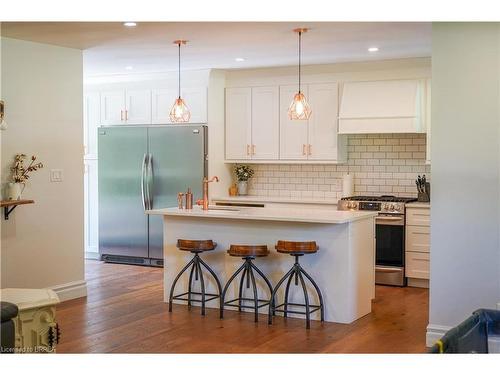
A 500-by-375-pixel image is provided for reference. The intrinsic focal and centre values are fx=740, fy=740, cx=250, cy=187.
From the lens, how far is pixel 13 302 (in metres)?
3.68

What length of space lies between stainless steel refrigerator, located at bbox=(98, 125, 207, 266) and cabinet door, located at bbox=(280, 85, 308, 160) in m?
0.90

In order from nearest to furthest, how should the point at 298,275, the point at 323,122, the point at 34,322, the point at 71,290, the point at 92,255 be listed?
1. the point at 34,322
2. the point at 298,275
3. the point at 71,290
4. the point at 323,122
5. the point at 92,255

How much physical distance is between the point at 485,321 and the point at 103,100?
22.2 feet

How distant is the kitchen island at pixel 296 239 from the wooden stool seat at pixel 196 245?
0.76ft

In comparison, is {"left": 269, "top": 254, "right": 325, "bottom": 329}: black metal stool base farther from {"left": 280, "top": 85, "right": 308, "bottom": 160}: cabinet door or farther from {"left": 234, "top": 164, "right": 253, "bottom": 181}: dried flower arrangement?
{"left": 234, "top": 164, "right": 253, "bottom": 181}: dried flower arrangement

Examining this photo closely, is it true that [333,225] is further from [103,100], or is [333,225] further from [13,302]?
[103,100]

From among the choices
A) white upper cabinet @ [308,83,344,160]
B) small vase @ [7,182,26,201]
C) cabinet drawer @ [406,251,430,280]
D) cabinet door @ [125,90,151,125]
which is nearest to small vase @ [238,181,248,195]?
white upper cabinet @ [308,83,344,160]

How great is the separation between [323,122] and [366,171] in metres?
0.75

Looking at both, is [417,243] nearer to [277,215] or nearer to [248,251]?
[277,215]

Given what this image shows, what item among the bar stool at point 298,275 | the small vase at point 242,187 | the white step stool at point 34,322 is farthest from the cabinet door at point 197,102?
the white step stool at point 34,322

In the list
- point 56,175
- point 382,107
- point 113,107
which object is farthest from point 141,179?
point 382,107

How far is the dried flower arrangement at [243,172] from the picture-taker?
894 cm

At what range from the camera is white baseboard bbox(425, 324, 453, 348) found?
16.9 ft

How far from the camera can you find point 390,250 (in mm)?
7652
